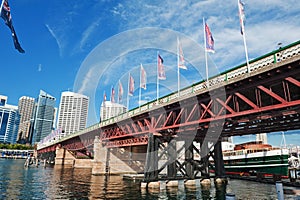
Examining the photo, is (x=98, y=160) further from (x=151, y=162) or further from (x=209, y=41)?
(x=209, y=41)

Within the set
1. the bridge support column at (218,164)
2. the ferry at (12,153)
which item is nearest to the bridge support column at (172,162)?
the bridge support column at (218,164)

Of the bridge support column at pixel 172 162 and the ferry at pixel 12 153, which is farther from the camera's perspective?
the ferry at pixel 12 153

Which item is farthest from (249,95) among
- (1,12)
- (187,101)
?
(1,12)

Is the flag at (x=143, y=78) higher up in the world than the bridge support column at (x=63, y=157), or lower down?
higher up

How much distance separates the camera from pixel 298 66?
16641 mm

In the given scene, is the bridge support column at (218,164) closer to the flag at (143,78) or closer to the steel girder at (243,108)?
the steel girder at (243,108)

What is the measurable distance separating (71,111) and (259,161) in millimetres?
140148

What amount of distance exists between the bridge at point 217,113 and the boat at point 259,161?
15.0 m

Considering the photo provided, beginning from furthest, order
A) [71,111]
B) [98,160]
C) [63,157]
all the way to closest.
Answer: [71,111] → [63,157] → [98,160]

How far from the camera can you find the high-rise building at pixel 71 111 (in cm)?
15062

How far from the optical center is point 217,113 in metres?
23.6

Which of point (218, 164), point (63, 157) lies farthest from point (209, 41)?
point (63, 157)

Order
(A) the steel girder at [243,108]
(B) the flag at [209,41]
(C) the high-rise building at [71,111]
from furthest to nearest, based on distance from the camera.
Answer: (C) the high-rise building at [71,111], (B) the flag at [209,41], (A) the steel girder at [243,108]

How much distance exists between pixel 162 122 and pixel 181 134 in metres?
3.49
